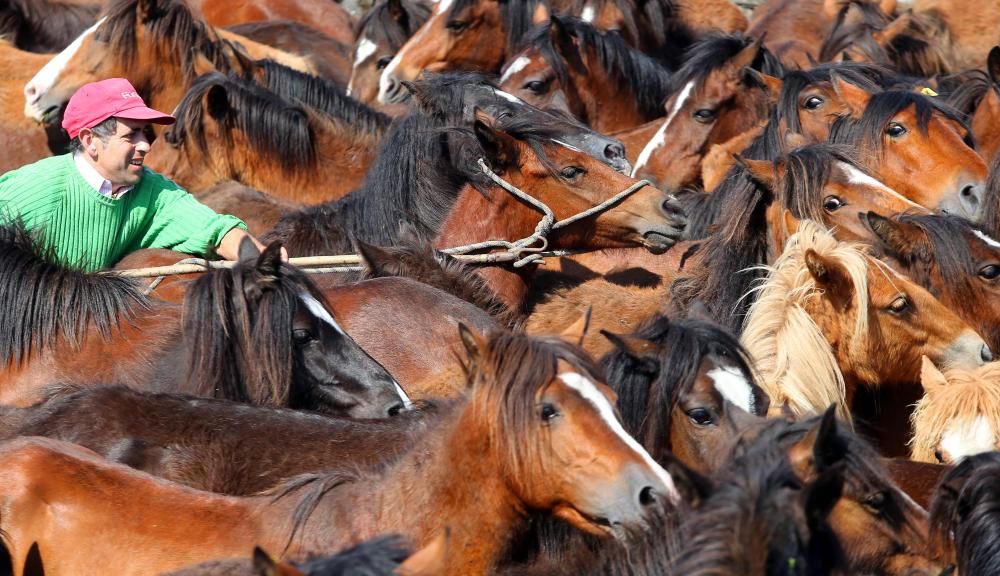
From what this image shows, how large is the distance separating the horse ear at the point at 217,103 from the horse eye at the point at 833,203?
343 cm

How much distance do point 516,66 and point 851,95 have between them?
2180 mm

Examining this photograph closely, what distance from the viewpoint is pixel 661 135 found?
7.52 metres

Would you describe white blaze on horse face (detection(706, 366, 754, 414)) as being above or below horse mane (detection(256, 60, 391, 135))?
above

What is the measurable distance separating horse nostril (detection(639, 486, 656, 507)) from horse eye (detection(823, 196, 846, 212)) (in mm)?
2487

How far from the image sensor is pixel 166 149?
7.37m

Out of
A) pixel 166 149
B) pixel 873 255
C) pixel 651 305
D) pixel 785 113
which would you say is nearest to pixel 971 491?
pixel 873 255

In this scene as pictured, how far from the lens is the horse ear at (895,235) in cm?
497

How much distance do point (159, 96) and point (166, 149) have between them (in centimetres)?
72

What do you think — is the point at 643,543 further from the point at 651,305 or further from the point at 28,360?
the point at 651,305

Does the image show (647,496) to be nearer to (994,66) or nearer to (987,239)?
(987,239)

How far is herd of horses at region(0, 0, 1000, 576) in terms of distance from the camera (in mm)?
3279

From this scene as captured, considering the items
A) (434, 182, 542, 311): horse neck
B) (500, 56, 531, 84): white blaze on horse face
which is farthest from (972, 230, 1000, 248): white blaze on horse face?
(500, 56, 531, 84): white blaze on horse face

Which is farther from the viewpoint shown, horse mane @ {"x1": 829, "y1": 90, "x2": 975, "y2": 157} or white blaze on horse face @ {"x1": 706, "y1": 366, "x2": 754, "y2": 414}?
horse mane @ {"x1": 829, "y1": 90, "x2": 975, "y2": 157}

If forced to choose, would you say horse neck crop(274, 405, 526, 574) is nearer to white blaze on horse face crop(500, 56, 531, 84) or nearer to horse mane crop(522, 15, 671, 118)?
white blaze on horse face crop(500, 56, 531, 84)
